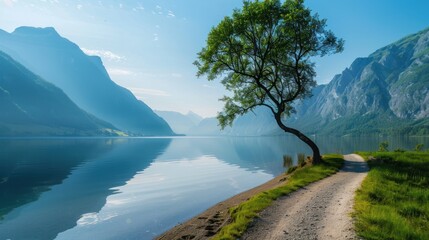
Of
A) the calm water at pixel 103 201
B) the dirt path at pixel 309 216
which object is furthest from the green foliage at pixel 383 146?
the dirt path at pixel 309 216

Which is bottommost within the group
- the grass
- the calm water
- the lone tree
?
the calm water

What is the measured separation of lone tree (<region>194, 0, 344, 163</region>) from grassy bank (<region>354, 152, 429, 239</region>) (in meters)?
11.2

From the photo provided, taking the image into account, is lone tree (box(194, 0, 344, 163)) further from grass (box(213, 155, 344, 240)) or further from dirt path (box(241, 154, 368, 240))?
dirt path (box(241, 154, 368, 240))

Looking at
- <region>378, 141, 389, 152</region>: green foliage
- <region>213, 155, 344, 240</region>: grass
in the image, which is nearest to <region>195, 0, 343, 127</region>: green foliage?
<region>213, 155, 344, 240</region>: grass

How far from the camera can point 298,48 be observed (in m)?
35.6

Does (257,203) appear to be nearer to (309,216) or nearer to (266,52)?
(309,216)

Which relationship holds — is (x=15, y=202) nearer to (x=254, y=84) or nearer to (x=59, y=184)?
(x=59, y=184)

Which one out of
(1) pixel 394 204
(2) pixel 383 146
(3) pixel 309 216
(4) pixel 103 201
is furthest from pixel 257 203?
(2) pixel 383 146

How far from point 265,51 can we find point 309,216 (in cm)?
2525

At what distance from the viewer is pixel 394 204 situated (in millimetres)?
15977

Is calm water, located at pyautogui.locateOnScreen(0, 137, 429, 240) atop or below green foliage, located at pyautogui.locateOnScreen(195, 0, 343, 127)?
below

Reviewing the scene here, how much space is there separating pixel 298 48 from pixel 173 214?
80.4ft

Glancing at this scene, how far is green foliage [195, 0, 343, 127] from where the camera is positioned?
108ft

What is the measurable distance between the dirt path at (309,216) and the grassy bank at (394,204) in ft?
2.23
